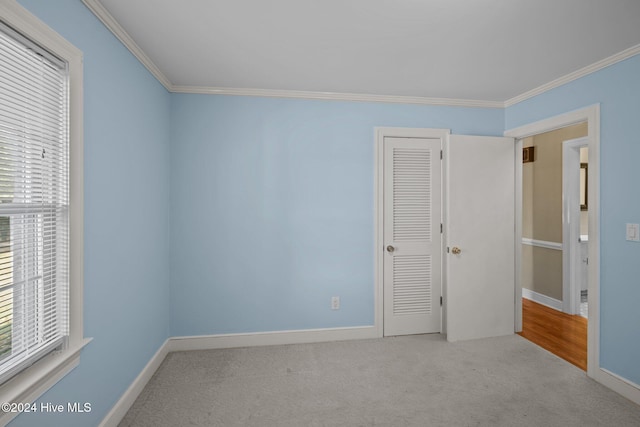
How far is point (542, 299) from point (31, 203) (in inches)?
210

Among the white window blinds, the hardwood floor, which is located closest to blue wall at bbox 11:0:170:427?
the white window blinds

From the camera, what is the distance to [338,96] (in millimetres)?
3070

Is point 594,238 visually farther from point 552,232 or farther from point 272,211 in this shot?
point 272,211

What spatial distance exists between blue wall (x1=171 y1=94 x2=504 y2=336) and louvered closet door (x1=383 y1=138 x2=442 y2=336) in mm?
194

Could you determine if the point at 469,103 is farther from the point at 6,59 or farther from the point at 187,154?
the point at 6,59

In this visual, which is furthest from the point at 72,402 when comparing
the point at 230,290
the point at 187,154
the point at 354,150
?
the point at 354,150

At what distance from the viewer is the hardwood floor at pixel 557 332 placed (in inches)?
113

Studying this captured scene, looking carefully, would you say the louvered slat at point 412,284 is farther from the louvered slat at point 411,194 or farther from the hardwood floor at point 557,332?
the hardwood floor at point 557,332

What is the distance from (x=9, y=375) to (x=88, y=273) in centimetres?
55

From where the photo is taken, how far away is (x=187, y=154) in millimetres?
2906

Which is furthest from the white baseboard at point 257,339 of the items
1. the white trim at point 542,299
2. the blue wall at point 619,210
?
the white trim at point 542,299

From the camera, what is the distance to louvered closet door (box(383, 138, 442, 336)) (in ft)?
10.5

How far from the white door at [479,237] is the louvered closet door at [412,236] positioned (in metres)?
0.19

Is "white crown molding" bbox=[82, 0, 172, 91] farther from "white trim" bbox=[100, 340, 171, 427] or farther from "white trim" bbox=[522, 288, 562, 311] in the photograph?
"white trim" bbox=[522, 288, 562, 311]
